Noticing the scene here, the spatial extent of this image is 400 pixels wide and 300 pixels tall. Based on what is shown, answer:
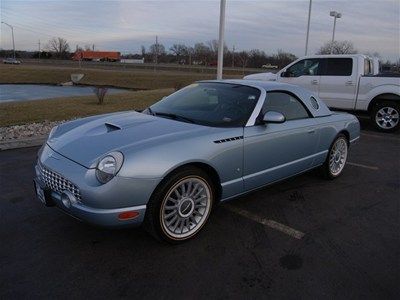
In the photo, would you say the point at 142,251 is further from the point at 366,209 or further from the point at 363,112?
the point at 363,112

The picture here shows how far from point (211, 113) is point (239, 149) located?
0.60 metres

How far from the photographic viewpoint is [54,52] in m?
126

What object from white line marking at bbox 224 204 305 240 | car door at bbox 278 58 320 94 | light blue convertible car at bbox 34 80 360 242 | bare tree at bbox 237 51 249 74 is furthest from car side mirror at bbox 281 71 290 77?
bare tree at bbox 237 51 249 74

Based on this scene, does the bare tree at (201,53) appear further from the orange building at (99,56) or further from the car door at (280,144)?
the car door at (280,144)

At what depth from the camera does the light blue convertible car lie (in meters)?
3.28

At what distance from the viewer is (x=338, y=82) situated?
11.0m

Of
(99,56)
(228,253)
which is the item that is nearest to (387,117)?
(228,253)

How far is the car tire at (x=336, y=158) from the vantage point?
224 inches

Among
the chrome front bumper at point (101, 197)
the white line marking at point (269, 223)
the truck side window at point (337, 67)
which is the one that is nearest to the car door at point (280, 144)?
the white line marking at point (269, 223)

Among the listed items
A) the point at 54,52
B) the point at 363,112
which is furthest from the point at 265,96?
the point at 54,52

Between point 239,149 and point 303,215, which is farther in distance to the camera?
point 303,215

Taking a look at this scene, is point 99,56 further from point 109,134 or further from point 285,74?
point 109,134

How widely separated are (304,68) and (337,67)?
3.45 ft

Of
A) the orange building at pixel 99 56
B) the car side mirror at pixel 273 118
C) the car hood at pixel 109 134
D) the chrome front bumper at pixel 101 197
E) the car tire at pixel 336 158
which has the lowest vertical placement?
the orange building at pixel 99 56
